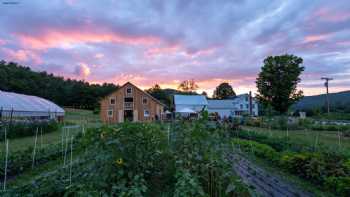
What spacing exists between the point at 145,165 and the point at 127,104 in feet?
89.6

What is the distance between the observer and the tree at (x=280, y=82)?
29.9 metres

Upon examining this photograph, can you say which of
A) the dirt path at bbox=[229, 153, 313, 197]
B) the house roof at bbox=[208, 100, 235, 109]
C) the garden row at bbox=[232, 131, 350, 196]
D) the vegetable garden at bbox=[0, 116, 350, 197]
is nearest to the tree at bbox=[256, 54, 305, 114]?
the house roof at bbox=[208, 100, 235, 109]

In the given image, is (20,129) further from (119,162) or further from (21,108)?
(119,162)

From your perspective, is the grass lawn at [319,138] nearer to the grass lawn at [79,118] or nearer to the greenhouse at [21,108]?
the grass lawn at [79,118]

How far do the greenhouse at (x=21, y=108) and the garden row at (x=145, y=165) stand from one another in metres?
13.8

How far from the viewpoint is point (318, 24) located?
11188 mm

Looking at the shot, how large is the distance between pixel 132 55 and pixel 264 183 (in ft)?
42.0

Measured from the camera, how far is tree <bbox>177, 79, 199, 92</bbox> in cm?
6819

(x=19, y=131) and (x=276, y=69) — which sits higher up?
(x=276, y=69)

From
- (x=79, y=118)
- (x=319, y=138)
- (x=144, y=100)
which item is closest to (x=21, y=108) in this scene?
(x=79, y=118)

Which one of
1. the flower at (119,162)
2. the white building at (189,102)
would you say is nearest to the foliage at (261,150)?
the flower at (119,162)

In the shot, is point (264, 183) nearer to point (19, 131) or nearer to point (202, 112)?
point (202, 112)

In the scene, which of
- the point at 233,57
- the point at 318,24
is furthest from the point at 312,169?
the point at 233,57

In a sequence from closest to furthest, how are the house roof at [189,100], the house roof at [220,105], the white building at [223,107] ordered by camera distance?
the house roof at [189,100] < the white building at [223,107] < the house roof at [220,105]
